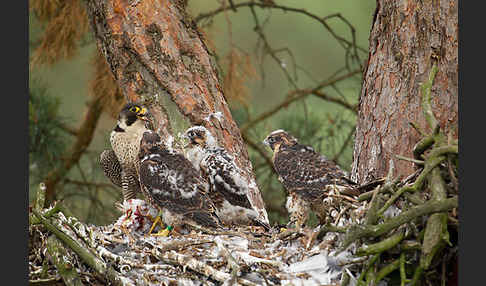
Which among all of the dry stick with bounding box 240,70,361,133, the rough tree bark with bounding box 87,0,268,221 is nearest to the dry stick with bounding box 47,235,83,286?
the rough tree bark with bounding box 87,0,268,221

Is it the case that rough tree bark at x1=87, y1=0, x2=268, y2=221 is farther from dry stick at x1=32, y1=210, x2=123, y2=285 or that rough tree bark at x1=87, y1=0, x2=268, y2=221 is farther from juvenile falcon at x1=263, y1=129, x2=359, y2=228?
dry stick at x1=32, y1=210, x2=123, y2=285

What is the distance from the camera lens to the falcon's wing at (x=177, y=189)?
236 cm

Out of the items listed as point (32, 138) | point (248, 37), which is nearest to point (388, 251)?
point (32, 138)

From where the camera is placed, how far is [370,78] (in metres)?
2.50

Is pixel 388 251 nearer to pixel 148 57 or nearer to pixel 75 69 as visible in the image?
pixel 148 57

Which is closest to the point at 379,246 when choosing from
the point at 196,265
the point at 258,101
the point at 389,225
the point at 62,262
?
the point at 389,225

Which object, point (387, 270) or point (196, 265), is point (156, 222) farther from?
point (387, 270)

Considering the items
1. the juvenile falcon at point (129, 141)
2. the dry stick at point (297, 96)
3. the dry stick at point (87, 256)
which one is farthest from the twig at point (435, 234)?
the dry stick at point (297, 96)

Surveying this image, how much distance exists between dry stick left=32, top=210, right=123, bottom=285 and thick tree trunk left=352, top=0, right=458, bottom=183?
107cm

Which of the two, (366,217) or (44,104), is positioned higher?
(44,104)

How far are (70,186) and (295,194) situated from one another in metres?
2.90

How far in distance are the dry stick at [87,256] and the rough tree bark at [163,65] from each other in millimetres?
1009

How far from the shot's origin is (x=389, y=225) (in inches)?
66.7

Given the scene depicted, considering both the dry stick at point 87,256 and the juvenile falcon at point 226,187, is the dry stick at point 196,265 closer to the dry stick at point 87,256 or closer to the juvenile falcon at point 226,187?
the dry stick at point 87,256
